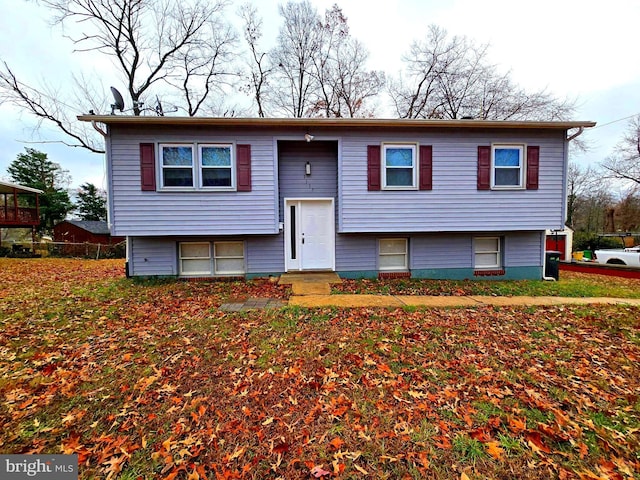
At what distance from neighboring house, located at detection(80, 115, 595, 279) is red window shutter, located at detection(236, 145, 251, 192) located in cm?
3

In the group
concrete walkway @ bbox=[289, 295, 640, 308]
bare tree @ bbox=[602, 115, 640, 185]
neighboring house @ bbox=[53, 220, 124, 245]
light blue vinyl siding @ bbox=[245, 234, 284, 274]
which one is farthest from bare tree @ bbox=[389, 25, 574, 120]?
neighboring house @ bbox=[53, 220, 124, 245]

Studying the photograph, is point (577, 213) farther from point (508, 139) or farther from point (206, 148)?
point (206, 148)

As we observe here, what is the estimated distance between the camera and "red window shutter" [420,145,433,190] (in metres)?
7.80

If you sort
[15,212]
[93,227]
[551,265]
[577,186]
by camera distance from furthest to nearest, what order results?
[577,186] → [93,227] → [15,212] → [551,265]

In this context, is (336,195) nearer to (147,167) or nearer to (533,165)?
(147,167)

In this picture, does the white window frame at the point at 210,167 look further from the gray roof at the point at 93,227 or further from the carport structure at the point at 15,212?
the gray roof at the point at 93,227

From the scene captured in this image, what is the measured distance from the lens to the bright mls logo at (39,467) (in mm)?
1957

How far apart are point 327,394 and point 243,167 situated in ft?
20.6

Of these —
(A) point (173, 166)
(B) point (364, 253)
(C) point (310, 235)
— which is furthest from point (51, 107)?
(B) point (364, 253)

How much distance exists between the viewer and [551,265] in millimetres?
9078

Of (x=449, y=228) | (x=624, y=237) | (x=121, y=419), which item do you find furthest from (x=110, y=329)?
(x=624, y=237)

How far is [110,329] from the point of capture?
14.5 feet

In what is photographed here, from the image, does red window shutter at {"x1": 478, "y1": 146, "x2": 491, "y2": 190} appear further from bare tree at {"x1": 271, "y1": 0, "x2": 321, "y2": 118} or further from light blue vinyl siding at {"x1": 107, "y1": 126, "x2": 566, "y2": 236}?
bare tree at {"x1": 271, "y1": 0, "x2": 321, "y2": 118}

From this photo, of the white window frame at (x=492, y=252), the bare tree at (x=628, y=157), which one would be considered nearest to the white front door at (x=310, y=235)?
the white window frame at (x=492, y=252)
